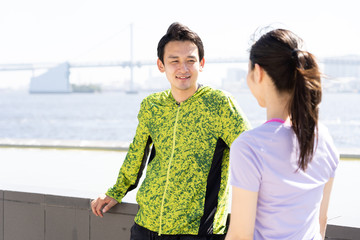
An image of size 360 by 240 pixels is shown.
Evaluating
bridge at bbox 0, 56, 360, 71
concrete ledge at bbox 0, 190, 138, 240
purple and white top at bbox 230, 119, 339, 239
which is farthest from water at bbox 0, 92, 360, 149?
purple and white top at bbox 230, 119, 339, 239

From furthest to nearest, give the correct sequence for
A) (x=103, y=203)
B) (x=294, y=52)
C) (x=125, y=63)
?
(x=125, y=63) < (x=103, y=203) < (x=294, y=52)

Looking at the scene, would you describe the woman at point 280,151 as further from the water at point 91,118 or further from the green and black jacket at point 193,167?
the water at point 91,118

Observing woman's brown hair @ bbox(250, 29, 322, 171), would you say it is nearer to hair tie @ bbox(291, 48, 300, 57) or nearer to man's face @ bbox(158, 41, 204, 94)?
hair tie @ bbox(291, 48, 300, 57)

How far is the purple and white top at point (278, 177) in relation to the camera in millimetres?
981

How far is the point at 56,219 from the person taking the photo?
2.39 meters

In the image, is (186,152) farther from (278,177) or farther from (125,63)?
(125,63)

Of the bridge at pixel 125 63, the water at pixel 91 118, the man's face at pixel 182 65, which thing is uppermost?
the man's face at pixel 182 65

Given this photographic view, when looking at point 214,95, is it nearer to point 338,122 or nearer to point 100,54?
point 338,122

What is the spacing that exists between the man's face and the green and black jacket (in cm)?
5

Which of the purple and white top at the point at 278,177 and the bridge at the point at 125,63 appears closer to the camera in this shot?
the purple and white top at the point at 278,177

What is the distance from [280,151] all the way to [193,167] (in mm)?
634

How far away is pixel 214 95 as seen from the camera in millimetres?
1658

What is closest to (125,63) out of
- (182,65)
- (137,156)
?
(137,156)

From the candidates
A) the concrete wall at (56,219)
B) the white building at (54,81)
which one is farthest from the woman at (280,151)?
the white building at (54,81)
